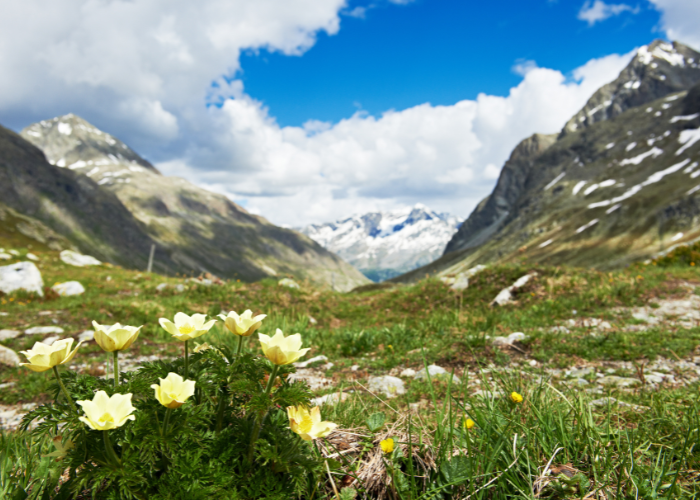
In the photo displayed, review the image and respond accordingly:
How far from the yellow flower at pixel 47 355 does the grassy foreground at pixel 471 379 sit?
8.3 inches

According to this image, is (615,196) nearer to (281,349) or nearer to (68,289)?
(68,289)

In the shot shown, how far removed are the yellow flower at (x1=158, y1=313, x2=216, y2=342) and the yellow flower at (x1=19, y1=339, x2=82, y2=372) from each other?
43 centimetres

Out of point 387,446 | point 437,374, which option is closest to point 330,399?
point 437,374

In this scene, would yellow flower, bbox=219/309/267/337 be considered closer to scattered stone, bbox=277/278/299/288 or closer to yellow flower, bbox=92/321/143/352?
yellow flower, bbox=92/321/143/352

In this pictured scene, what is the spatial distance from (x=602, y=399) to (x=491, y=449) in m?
3.27

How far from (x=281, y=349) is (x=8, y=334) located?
11315mm

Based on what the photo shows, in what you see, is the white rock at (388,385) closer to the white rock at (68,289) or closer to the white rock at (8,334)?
the white rock at (8,334)

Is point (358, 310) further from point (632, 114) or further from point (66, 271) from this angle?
point (632, 114)

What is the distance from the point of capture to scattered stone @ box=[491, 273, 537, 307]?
1245 cm

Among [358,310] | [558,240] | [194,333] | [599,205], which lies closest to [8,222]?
[358,310]

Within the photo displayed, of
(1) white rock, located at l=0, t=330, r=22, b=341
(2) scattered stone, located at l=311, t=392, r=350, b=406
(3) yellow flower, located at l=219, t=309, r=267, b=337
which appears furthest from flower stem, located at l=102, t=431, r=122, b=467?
(1) white rock, located at l=0, t=330, r=22, b=341

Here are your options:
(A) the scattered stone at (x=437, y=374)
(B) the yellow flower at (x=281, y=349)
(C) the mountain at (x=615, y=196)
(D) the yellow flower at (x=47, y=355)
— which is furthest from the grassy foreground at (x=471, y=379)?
(C) the mountain at (x=615, y=196)

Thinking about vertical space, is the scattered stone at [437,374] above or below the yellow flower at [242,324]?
below

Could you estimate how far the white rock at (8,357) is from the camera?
24.8ft
